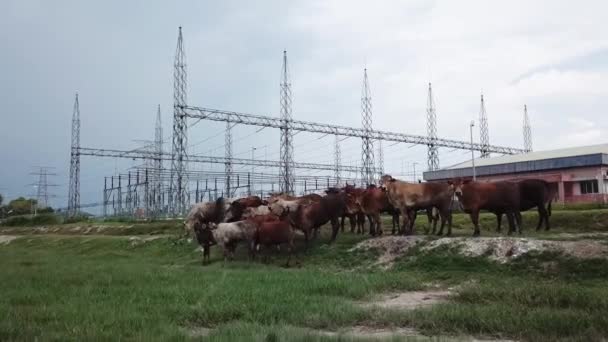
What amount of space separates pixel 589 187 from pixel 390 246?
40141 millimetres

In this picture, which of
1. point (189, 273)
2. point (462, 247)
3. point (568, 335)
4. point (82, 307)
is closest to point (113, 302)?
point (82, 307)

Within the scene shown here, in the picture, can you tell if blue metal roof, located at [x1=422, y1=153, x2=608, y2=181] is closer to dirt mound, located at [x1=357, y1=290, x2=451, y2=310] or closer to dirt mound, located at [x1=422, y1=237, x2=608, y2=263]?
dirt mound, located at [x1=422, y1=237, x2=608, y2=263]

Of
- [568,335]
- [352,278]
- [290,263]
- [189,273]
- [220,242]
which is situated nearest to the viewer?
[568,335]

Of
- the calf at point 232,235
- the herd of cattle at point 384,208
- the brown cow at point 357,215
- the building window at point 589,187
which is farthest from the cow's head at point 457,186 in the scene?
the building window at point 589,187

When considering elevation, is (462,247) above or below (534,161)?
below

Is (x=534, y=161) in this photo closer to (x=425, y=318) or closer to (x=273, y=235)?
(x=273, y=235)

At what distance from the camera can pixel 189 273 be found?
629 inches

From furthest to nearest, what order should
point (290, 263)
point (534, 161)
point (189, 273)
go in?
point (534, 161) → point (290, 263) → point (189, 273)

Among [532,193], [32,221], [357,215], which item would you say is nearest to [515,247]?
[532,193]

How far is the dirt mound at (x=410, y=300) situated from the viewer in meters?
10.7

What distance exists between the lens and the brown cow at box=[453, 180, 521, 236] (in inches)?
712

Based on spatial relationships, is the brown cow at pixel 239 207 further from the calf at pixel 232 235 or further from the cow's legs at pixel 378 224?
the cow's legs at pixel 378 224

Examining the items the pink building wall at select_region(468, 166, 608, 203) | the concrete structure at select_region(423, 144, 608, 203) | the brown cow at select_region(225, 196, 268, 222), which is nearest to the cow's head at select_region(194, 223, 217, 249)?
the brown cow at select_region(225, 196, 268, 222)

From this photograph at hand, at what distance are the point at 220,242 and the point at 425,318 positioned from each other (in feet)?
39.3
